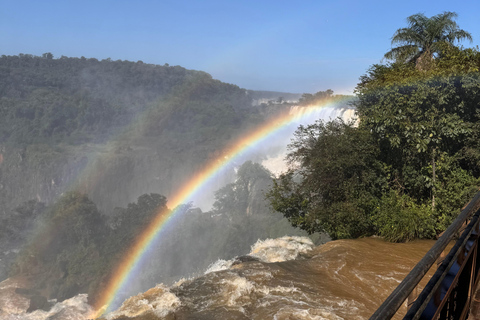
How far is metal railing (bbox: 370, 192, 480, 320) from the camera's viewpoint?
1599 mm

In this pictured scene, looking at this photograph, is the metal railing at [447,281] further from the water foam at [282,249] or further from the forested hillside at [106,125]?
the forested hillside at [106,125]

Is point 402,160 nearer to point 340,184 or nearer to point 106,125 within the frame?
point 340,184

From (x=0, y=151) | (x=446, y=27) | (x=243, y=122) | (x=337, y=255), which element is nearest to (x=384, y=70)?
(x=446, y=27)

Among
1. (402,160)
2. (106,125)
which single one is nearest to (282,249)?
(402,160)

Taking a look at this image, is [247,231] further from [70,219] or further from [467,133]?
[467,133]

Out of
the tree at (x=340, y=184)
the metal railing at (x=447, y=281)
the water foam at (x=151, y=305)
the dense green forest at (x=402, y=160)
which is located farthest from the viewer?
the tree at (x=340, y=184)

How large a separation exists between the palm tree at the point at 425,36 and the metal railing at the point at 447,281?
15.3 meters

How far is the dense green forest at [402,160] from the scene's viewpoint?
42.2ft

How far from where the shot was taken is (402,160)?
14586mm

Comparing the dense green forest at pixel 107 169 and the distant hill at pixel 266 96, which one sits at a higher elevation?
the distant hill at pixel 266 96

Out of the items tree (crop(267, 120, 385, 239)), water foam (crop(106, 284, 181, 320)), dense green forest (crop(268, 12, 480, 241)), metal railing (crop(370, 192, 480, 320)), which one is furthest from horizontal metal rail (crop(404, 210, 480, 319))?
tree (crop(267, 120, 385, 239))

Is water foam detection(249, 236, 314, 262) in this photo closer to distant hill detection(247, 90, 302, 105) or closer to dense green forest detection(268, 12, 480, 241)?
dense green forest detection(268, 12, 480, 241)

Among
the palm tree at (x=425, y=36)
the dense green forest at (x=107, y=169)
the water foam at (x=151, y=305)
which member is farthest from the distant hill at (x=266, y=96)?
the water foam at (x=151, y=305)

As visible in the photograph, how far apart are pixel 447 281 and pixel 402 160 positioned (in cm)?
1348
